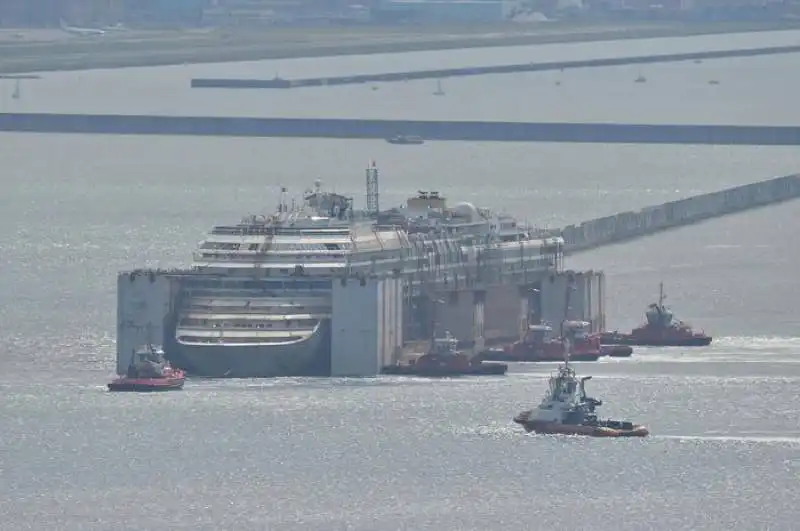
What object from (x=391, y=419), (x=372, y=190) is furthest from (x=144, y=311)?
(x=372, y=190)

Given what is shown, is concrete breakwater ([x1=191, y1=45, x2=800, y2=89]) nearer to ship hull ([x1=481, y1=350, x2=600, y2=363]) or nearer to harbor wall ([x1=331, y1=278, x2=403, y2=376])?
ship hull ([x1=481, y1=350, x2=600, y2=363])

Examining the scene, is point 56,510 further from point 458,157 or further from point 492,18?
point 492,18

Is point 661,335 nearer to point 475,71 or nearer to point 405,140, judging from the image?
point 405,140

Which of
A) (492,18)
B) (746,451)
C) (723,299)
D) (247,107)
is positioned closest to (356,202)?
(723,299)

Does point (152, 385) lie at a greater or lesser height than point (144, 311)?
lesser

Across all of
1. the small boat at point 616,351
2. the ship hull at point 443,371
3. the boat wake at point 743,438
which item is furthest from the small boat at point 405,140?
the boat wake at point 743,438

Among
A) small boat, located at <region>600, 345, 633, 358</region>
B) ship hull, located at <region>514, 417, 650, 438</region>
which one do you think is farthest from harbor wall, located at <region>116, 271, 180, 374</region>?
small boat, located at <region>600, 345, 633, 358</region>
